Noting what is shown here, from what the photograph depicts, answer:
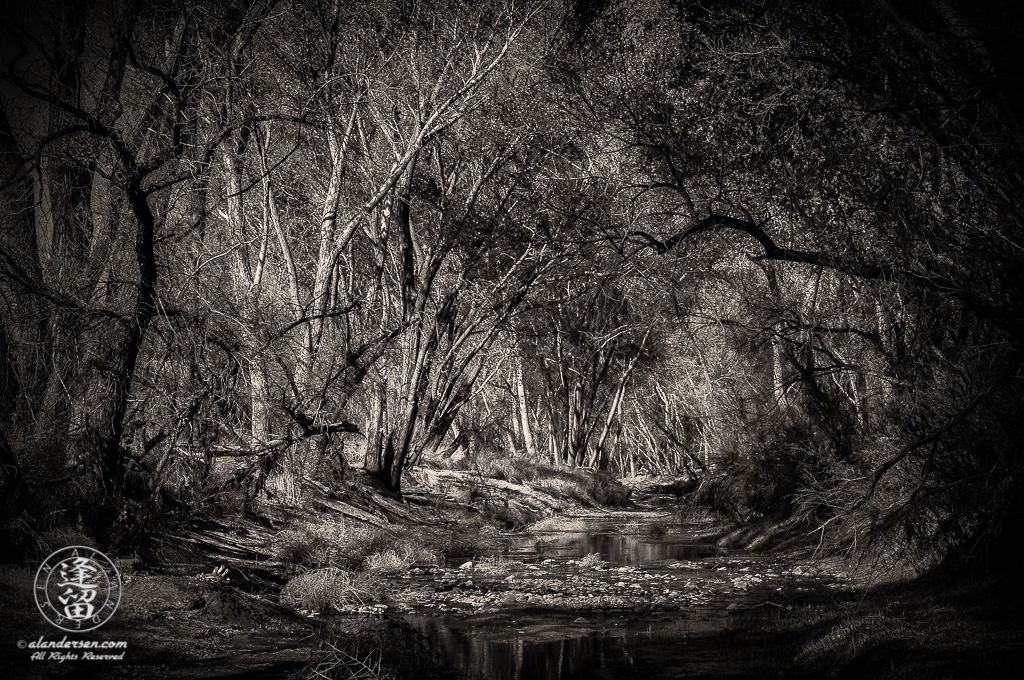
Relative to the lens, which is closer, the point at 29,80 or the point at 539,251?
the point at 29,80

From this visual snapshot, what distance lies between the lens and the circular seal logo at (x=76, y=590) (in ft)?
26.4

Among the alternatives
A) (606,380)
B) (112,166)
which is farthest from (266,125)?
(606,380)

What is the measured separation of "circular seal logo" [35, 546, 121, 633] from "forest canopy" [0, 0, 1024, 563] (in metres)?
0.86

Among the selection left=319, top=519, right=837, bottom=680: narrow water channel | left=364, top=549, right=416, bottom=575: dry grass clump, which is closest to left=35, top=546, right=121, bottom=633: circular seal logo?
left=319, top=519, right=837, bottom=680: narrow water channel

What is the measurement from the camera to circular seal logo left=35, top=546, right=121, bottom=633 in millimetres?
8055

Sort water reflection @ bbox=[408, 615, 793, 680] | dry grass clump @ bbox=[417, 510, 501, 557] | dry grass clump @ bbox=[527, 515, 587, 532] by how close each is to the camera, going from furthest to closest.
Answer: dry grass clump @ bbox=[527, 515, 587, 532] < dry grass clump @ bbox=[417, 510, 501, 557] < water reflection @ bbox=[408, 615, 793, 680]

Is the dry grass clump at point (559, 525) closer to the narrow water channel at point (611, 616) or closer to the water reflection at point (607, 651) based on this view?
the narrow water channel at point (611, 616)

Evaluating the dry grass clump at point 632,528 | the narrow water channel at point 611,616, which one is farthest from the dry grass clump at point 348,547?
the dry grass clump at point 632,528

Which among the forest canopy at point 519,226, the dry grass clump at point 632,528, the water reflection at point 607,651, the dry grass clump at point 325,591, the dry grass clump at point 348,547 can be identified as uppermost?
the forest canopy at point 519,226

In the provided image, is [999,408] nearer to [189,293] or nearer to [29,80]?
[189,293]

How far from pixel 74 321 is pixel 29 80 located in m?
2.83

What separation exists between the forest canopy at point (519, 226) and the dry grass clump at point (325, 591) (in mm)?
2060

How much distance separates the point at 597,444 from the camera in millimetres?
38750

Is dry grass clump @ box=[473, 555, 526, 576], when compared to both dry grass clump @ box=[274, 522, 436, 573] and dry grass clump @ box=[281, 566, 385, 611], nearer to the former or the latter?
dry grass clump @ box=[274, 522, 436, 573]
